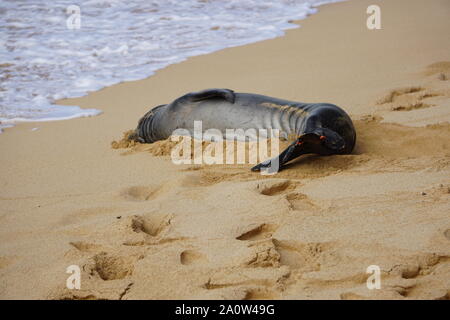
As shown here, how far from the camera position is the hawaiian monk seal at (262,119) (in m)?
3.66

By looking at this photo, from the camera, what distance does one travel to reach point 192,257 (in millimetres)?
2518

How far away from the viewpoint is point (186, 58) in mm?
7543

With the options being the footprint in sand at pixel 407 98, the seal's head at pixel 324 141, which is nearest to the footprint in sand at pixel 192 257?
the seal's head at pixel 324 141

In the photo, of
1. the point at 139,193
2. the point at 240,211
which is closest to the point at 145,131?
the point at 139,193

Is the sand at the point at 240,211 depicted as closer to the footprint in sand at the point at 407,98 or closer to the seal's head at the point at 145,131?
the footprint in sand at the point at 407,98

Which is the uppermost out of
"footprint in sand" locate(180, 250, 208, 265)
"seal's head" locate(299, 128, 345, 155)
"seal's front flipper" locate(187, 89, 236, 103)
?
"seal's front flipper" locate(187, 89, 236, 103)

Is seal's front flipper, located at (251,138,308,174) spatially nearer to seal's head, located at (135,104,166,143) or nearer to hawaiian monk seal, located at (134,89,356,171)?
hawaiian monk seal, located at (134,89,356,171)

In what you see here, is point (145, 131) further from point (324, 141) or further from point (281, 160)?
point (324, 141)

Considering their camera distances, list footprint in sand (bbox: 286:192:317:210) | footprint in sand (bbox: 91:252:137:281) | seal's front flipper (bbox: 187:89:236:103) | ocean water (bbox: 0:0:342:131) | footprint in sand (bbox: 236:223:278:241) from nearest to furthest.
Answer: footprint in sand (bbox: 91:252:137:281) → footprint in sand (bbox: 236:223:278:241) → footprint in sand (bbox: 286:192:317:210) → seal's front flipper (bbox: 187:89:236:103) → ocean water (bbox: 0:0:342:131)

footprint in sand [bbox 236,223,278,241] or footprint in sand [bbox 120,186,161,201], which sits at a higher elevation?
footprint in sand [bbox 236,223,278,241]

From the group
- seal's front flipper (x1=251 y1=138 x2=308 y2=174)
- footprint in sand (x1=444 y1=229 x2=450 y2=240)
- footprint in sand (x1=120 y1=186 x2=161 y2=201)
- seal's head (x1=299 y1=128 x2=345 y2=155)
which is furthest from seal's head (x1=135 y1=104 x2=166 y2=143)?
footprint in sand (x1=444 y1=229 x2=450 y2=240)

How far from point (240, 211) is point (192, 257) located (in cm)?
52

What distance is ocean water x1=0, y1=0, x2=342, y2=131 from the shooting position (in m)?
6.50
